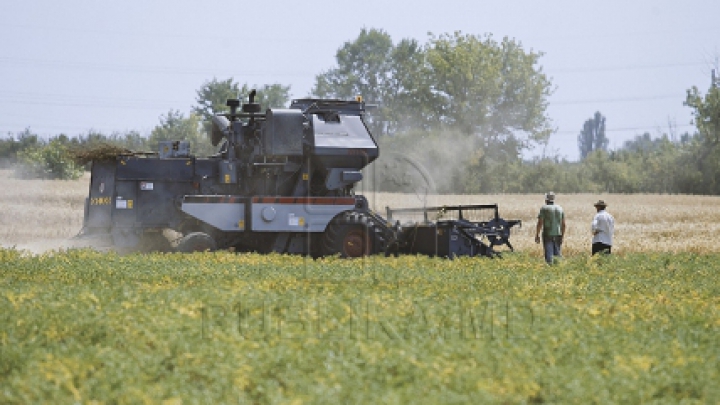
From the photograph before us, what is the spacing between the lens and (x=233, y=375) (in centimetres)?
857

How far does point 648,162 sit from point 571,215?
1622 inches

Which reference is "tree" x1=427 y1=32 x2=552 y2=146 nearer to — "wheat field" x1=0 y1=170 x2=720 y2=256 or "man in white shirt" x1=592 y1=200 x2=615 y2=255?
"wheat field" x1=0 y1=170 x2=720 y2=256

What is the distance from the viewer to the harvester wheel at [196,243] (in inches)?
798

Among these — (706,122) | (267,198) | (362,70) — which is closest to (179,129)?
(362,70)

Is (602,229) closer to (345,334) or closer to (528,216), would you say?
(345,334)

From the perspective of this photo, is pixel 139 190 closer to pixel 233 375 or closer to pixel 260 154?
pixel 260 154

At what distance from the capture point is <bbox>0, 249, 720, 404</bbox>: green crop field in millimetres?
8227

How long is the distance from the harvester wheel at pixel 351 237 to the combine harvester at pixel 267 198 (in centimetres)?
2

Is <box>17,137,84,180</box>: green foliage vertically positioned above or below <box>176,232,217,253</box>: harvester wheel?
above

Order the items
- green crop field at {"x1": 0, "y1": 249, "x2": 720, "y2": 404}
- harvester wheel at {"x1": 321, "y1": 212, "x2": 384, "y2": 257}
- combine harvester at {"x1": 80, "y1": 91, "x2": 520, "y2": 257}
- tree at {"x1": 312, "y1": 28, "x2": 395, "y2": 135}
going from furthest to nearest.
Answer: tree at {"x1": 312, "y1": 28, "x2": 395, "y2": 135} → harvester wheel at {"x1": 321, "y1": 212, "x2": 384, "y2": 257} → combine harvester at {"x1": 80, "y1": 91, "x2": 520, "y2": 257} → green crop field at {"x1": 0, "y1": 249, "x2": 720, "y2": 404}

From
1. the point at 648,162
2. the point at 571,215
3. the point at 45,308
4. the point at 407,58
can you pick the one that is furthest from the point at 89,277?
the point at 407,58

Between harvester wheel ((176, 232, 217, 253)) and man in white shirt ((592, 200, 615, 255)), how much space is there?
814 centimetres

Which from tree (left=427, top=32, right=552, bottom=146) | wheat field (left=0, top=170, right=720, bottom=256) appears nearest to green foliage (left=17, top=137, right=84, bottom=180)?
wheat field (left=0, top=170, right=720, bottom=256)

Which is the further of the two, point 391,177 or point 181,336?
point 391,177
